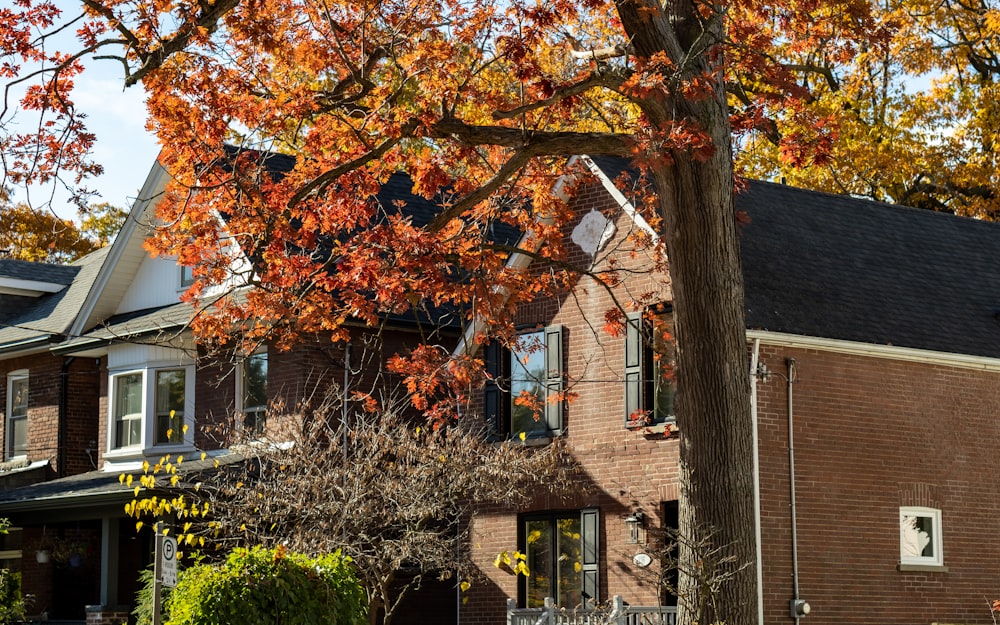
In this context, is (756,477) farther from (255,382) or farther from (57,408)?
(57,408)

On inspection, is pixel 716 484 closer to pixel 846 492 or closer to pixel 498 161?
pixel 498 161

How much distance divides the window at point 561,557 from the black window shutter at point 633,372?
177cm

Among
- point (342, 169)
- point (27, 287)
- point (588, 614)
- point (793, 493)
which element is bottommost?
point (588, 614)

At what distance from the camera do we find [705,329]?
1410 cm

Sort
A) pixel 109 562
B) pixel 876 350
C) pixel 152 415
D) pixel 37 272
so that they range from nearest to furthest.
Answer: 1. pixel 876 350
2. pixel 109 562
3. pixel 152 415
4. pixel 37 272

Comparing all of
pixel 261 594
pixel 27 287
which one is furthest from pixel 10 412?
pixel 261 594

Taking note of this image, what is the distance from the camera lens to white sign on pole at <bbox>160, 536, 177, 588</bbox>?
16.0 meters

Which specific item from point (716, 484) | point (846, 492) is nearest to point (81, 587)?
point (846, 492)

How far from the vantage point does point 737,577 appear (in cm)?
1368

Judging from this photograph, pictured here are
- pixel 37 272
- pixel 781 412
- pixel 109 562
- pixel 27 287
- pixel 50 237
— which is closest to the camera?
pixel 781 412

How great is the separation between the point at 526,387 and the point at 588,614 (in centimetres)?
468

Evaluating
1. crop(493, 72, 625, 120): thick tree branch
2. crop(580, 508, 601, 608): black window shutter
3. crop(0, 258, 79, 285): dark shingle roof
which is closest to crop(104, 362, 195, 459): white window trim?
crop(0, 258, 79, 285): dark shingle roof

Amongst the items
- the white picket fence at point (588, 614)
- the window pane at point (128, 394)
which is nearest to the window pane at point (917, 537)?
the white picket fence at point (588, 614)

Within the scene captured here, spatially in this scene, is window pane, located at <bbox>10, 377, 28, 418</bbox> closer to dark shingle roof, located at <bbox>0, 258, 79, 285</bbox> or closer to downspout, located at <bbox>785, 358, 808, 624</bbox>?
dark shingle roof, located at <bbox>0, 258, 79, 285</bbox>
